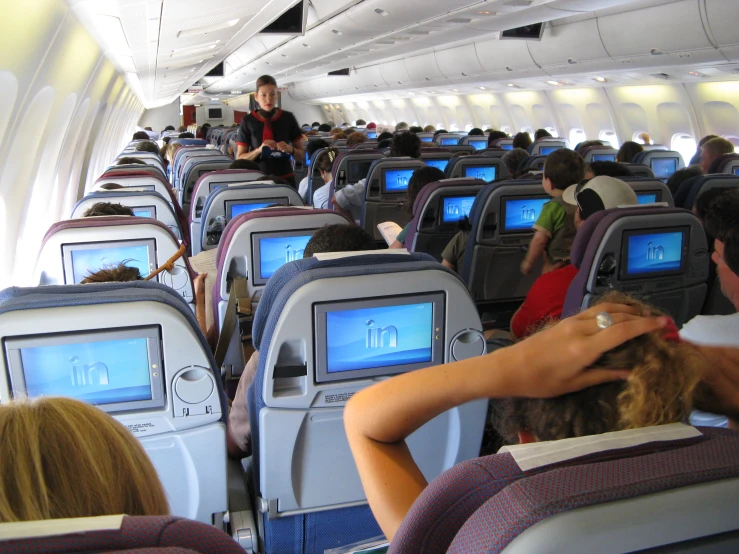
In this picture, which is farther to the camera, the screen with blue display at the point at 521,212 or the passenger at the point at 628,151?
the passenger at the point at 628,151

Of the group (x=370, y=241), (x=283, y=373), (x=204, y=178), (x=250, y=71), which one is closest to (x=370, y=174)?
(x=204, y=178)

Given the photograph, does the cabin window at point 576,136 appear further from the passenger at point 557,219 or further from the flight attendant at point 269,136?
the passenger at point 557,219

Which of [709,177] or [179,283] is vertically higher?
[709,177]

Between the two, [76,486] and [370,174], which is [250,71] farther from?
[76,486]

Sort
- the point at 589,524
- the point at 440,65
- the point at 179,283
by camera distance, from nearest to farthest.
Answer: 1. the point at 589,524
2. the point at 179,283
3. the point at 440,65

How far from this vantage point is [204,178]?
238 inches

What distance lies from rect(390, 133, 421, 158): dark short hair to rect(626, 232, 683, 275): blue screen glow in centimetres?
492

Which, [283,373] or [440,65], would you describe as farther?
[440,65]

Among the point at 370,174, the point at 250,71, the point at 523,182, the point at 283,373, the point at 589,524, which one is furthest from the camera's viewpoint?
the point at 250,71

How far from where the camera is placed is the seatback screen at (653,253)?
3.47 meters

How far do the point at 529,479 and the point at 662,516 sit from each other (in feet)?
0.47

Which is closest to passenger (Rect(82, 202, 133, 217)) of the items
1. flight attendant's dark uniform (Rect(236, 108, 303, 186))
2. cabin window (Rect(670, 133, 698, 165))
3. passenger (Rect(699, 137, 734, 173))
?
flight attendant's dark uniform (Rect(236, 108, 303, 186))

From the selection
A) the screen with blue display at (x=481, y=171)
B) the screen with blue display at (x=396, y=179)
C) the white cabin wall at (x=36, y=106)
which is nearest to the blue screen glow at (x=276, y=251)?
the white cabin wall at (x=36, y=106)

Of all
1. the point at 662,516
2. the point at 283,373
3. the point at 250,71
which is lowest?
the point at 283,373
